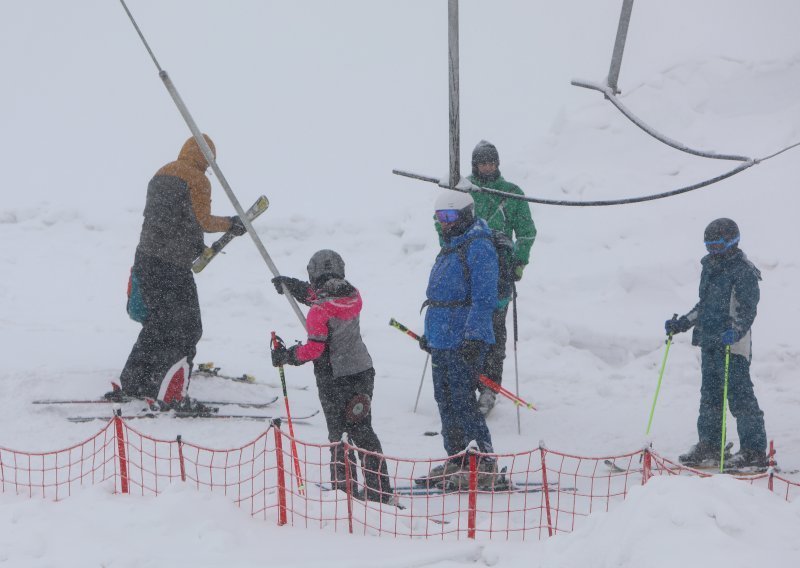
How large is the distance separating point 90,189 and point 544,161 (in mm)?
8646

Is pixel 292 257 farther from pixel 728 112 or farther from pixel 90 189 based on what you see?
pixel 728 112

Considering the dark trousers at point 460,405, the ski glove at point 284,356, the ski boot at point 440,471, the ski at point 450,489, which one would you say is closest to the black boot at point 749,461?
the ski at point 450,489

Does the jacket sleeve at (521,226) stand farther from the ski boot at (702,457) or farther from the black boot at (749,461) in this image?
the black boot at (749,461)

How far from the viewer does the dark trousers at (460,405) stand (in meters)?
5.46

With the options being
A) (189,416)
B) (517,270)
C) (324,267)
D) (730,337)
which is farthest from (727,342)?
(189,416)

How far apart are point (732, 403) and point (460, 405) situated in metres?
2.03

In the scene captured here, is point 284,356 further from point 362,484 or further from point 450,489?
point 450,489

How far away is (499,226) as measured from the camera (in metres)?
7.12

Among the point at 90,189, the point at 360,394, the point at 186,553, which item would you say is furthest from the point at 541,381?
the point at 90,189

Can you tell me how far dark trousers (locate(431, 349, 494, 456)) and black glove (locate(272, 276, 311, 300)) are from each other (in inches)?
39.2

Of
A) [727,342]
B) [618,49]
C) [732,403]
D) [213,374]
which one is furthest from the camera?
[213,374]

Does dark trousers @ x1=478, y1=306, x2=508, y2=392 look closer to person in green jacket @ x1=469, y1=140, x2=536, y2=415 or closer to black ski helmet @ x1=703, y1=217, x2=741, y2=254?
person in green jacket @ x1=469, y1=140, x2=536, y2=415

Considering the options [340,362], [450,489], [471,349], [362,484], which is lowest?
[450,489]

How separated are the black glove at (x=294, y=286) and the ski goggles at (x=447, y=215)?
3.33ft
